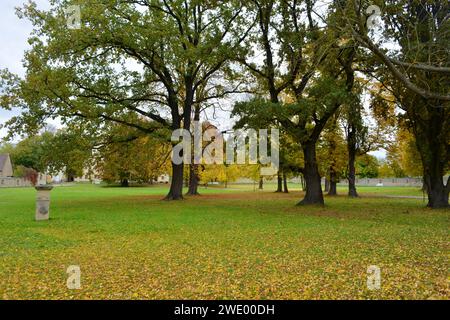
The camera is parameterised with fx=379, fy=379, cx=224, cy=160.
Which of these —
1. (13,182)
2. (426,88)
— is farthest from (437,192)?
(13,182)

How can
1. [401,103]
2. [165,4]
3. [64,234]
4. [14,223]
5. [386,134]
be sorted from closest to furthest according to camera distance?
[64,234] → [14,223] → [401,103] → [165,4] → [386,134]

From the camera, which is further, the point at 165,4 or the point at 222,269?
the point at 165,4

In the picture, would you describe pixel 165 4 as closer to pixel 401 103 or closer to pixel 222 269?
pixel 401 103

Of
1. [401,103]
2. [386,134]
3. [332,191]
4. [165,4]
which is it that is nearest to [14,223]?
[165,4]

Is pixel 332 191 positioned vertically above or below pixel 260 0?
below

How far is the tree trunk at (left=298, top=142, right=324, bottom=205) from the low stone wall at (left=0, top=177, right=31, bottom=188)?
55.1 meters

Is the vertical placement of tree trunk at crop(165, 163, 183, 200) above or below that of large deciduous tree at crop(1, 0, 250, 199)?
below

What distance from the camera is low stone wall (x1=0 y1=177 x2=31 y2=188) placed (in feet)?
199

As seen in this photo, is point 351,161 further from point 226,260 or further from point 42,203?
point 226,260

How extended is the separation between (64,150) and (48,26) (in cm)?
738

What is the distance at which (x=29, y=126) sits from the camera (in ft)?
69.1

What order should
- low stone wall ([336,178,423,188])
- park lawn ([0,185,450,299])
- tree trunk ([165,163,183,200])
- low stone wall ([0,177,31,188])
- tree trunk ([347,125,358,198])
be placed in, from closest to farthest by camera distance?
park lawn ([0,185,450,299]) → tree trunk ([165,163,183,200]) → tree trunk ([347,125,358,198]) → low stone wall ([0,177,31,188]) → low stone wall ([336,178,423,188])

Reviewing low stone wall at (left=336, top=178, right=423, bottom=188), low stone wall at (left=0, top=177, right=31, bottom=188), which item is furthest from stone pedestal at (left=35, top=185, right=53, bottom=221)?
low stone wall at (left=336, top=178, right=423, bottom=188)

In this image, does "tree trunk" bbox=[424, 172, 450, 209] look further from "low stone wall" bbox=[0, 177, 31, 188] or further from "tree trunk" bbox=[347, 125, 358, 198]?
"low stone wall" bbox=[0, 177, 31, 188]
